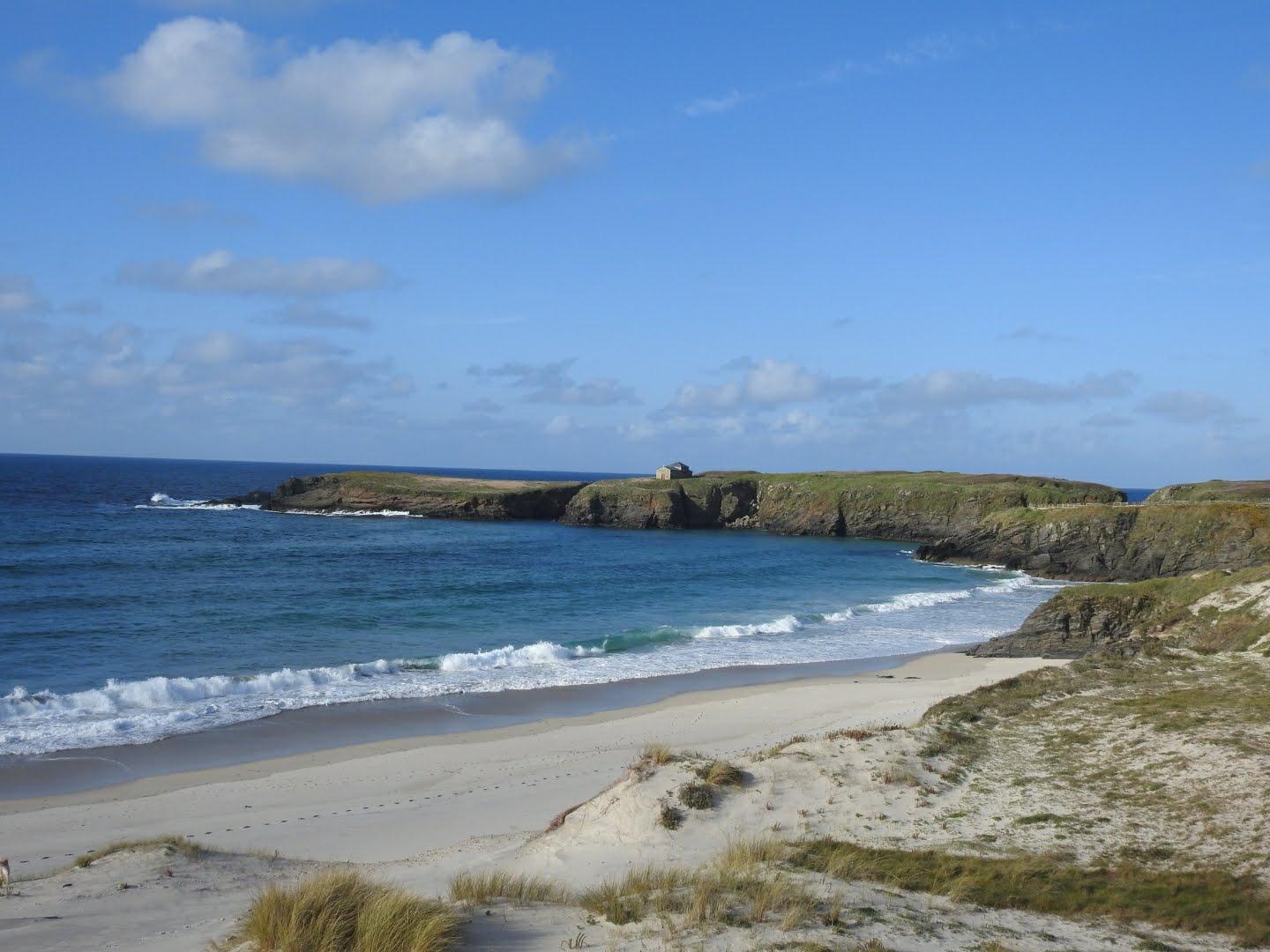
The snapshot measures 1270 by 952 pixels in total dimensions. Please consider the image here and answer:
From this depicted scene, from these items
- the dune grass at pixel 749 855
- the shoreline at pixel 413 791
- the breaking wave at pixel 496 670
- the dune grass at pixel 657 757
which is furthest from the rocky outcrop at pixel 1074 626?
the dune grass at pixel 749 855

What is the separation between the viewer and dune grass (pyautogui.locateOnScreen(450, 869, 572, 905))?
7.59m

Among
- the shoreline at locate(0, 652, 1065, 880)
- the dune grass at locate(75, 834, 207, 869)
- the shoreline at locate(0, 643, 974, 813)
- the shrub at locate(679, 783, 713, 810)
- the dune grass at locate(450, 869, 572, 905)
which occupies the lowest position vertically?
the shoreline at locate(0, 643, 974, 813)

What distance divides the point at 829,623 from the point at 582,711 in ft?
49.9

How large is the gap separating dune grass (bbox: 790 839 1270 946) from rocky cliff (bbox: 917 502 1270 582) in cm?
3554

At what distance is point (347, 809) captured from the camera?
497 inches

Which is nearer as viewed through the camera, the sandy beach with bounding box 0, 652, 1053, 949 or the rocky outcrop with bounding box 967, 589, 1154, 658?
the sandy beach with bounding box 0, 652, 1053, 949

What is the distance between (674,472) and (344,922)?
76076 mm

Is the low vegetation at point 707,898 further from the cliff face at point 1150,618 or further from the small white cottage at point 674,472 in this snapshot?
the small white cottage at point 674,472

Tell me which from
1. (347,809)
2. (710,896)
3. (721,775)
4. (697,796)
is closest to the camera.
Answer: (710,896)

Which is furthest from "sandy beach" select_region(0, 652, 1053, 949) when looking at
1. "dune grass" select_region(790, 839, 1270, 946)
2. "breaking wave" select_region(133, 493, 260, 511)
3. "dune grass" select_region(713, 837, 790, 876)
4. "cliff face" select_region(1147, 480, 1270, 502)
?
"breaking wave" select_region(133, 493, 260, 511)

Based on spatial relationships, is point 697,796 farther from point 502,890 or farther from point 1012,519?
point 1012,519

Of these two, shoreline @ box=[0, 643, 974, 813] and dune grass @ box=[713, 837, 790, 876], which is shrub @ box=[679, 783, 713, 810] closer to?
dune grass @ box=[713, 837, 790, 876]

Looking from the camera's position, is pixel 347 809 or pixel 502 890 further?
pixel 347 809

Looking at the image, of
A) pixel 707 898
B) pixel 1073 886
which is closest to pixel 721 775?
pixel 707 898
